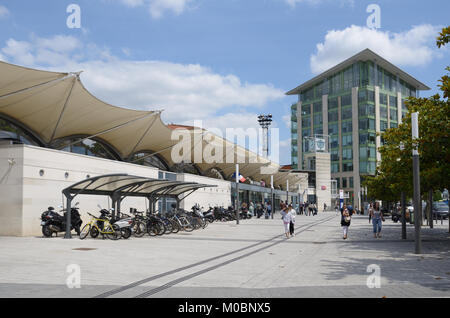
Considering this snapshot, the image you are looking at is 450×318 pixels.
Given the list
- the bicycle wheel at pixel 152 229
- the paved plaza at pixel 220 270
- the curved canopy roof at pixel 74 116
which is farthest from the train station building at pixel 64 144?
the paved plaza at pixel 220 270

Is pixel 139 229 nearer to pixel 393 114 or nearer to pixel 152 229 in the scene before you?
pixel 152 229

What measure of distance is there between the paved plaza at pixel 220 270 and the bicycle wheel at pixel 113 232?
2.14 metres

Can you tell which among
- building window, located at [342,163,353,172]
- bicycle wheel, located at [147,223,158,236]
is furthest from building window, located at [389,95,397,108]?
bicycle wheel, located at [147,223,158,236]

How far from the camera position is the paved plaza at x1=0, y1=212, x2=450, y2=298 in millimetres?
7273

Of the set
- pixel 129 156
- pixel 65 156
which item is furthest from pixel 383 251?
pixel 129 156

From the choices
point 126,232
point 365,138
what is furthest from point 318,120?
point 126,232

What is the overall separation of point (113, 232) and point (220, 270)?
871 cm

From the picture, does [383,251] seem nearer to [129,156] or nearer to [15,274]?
[15,274]

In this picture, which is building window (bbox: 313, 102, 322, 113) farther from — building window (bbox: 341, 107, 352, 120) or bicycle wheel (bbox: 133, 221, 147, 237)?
bicycle wheel (bbox: 133, 221, 147, 237)

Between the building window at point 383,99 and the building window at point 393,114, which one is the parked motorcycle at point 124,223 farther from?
the building window at point 393,114

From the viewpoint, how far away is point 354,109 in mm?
90375

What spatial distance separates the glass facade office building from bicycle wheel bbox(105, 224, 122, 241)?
76.6 metres

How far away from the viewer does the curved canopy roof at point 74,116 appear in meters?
21.2

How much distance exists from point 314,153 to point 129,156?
191ft
